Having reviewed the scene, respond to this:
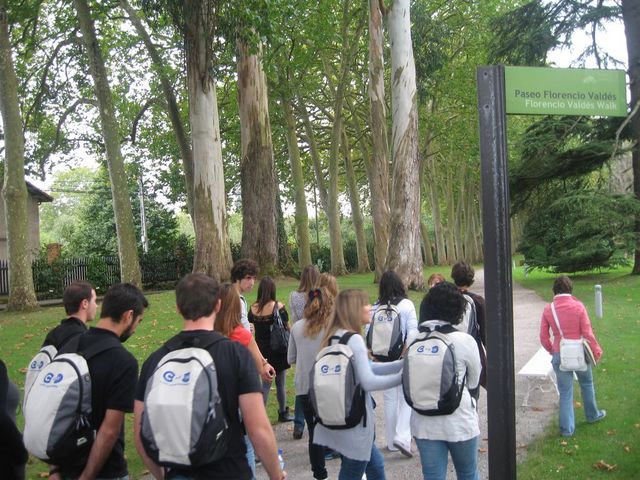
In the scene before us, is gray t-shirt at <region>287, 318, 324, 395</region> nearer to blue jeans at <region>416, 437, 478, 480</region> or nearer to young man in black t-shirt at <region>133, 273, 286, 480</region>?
blue jeans at <region>416, 437, 478, 480</region>

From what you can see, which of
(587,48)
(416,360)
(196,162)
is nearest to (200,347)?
Answer: (416,360)

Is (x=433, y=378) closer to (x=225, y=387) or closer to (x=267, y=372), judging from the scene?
(x=225, y=387)

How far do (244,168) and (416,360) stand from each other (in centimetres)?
1599

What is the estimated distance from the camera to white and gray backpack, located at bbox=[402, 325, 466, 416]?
3922 millimetres

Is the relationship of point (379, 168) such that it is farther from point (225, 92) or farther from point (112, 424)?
point (112, 424)

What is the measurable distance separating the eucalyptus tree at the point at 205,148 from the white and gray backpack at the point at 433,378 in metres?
12.9

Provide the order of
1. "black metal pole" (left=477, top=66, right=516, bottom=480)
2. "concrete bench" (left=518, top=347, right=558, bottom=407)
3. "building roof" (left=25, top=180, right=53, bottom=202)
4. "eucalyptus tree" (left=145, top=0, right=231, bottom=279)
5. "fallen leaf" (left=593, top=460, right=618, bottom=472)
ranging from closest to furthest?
"black metal pole" (left=477, top=66, right=516, bottom=480) < "fallen leaf" (left=593, top=460, right=618, bottom=472) < "concrete bench" (left=518, top=347, right=558, bottom=407) < "eucalyptus tree" (left=145, top=0, right=231, bottom=279) < "building roof" (left=25, top=180, right=53, bottom=202)

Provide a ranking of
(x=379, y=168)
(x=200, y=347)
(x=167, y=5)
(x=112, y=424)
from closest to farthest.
→ (x=200, y=347) → (x=112, y=424) → (x=167, y=5) → (x=379, y=168)

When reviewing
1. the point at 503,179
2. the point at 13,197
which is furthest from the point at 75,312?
the point at 13,197

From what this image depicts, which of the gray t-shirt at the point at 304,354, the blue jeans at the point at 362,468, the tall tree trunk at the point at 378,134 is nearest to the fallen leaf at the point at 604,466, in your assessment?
the blue jeans at the point at 362,468

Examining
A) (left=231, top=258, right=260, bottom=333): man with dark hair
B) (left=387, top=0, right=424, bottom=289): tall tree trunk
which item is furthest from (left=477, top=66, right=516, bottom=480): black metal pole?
(left=387, top=0, right=424, bottom=289): tall tree trunk

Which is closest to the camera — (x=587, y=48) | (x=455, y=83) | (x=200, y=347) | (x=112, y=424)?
(x=200, y=347)

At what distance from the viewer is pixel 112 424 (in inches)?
126

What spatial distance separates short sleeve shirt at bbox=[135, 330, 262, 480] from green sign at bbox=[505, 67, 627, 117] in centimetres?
188
